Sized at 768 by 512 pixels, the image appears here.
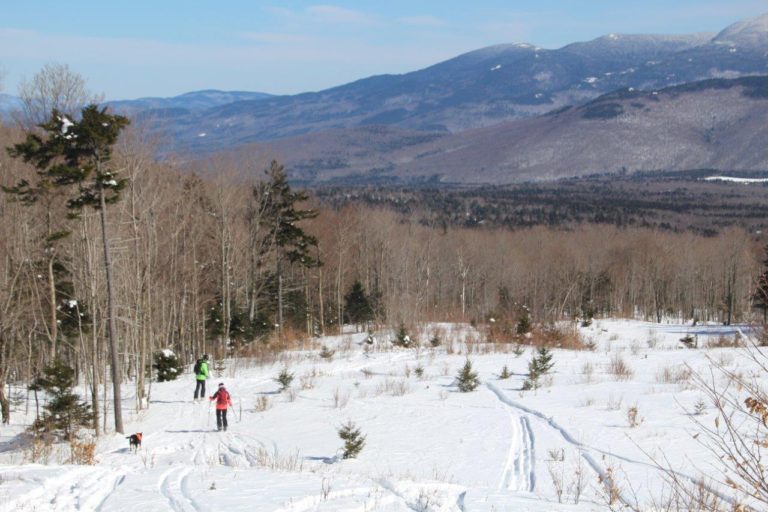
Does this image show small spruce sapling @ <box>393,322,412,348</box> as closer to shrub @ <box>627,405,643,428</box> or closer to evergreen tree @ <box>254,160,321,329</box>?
evergreen tree @ <box>254,160,321,329</box>

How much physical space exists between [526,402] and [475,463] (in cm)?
525

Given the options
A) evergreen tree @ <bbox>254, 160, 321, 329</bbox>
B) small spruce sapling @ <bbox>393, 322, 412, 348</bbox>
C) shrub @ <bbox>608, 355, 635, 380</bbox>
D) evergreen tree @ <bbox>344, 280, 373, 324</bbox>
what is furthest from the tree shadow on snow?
evergreen tree @ <bbox>344, 280, 373, 324</bbox>

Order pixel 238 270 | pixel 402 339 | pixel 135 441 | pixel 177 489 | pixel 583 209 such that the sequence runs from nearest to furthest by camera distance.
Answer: pixel 177 489 < pixel 135 441 < pixel 402 339 < pixel 238 270 < pixel 583 209

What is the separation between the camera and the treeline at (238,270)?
23656 mm

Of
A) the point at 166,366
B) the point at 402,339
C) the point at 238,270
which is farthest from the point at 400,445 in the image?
the point at 238,270

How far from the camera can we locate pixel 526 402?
16.6 metres

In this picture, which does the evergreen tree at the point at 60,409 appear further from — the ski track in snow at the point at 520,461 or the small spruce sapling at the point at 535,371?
the small spruce sapling at the point at 535,371

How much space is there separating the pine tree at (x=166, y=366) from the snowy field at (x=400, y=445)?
208 cm

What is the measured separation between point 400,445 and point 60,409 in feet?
30.1

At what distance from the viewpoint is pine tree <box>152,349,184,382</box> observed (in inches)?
1081

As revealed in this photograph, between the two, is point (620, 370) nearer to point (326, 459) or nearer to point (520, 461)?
point (520, 461)

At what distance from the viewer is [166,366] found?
27.5 m

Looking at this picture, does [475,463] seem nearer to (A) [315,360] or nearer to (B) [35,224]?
(A) [315,360]

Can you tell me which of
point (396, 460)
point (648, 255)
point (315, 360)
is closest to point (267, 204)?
point (315, 360)
